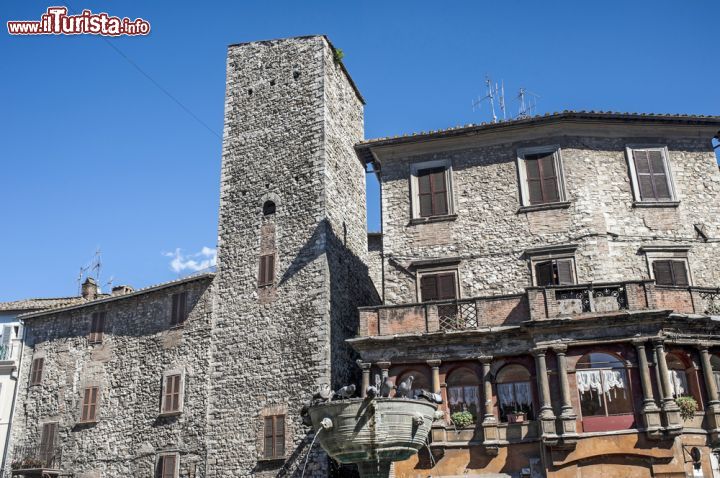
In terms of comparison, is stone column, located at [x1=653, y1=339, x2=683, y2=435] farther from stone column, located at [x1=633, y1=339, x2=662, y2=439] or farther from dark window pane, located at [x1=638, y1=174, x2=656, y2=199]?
dark window pane, located at [x1=638, y1=174, x2=656, y2=199]

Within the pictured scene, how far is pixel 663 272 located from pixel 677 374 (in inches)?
138

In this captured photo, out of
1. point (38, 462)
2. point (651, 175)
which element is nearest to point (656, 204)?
point (651, 175)

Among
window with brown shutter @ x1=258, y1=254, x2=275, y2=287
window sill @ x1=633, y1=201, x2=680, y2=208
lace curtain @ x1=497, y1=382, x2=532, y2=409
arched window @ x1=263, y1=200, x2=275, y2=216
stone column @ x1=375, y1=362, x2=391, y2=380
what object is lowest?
lace curtain @ x1=497, y1=382, x2=532, y2=409

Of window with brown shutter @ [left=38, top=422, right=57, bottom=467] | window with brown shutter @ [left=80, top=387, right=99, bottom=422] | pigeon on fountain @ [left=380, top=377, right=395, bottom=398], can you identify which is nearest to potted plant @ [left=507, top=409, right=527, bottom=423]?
pigeon on fountain @ [left=380, top=377, right=395, bottom=398]

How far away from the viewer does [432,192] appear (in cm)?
2605

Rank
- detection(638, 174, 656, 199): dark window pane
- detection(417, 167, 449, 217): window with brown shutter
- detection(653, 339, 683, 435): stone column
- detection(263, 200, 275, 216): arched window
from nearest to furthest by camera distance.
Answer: detection(653, 339, 683, 435): stone column < detection(638, 174, 656, 199): dark window pane < detection(417, 167, 449, 217): window with brown shutter < detection(263, 200, 275, 216): arched window

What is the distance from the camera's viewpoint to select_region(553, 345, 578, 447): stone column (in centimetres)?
2056

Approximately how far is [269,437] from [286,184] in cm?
946

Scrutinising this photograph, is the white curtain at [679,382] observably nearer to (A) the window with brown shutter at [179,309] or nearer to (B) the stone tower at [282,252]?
(B) the stone tower at [282,252]

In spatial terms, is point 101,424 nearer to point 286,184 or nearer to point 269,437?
point 269,437

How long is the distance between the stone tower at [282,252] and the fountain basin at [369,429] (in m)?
8.76

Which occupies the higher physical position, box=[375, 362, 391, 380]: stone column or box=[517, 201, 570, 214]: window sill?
box=[517, 201, 570, 214]: window sill

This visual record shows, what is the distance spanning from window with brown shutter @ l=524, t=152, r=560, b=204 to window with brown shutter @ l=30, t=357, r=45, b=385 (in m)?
22.9

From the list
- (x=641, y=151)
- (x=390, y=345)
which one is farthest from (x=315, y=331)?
(x=641, y=151)
